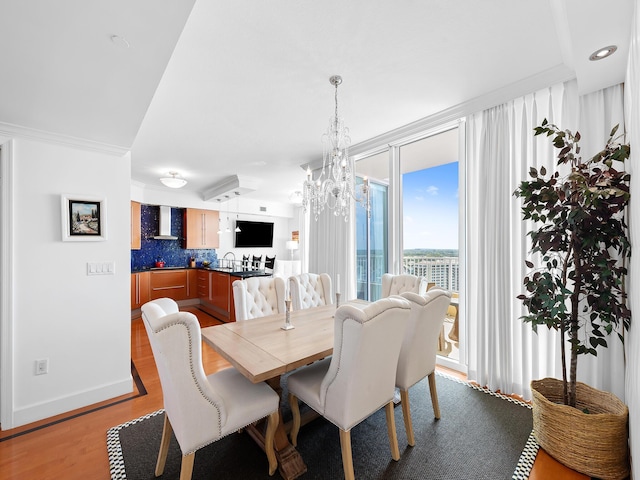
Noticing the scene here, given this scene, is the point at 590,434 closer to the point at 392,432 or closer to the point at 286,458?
the point at 392,432

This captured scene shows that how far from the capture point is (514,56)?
6.42ft

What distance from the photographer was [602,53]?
64.3 inches

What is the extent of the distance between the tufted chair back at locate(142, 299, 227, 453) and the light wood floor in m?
0.81

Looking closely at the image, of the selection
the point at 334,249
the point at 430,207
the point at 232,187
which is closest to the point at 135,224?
the point at 232,187

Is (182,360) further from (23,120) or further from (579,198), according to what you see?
(579,198)

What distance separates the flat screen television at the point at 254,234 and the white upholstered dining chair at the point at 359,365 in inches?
242

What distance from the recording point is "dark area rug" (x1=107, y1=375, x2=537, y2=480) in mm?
1644

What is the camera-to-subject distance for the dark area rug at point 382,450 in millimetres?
1644

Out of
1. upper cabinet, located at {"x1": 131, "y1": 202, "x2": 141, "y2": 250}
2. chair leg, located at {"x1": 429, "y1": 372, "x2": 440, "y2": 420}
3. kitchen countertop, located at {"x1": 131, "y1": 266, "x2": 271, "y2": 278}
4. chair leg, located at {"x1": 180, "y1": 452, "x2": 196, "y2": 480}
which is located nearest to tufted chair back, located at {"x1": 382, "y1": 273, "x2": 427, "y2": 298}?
chair leg, located at {"x1": 429, "y1": 372, "x2": 440, "y2": 420}

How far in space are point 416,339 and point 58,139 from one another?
320 centimetres

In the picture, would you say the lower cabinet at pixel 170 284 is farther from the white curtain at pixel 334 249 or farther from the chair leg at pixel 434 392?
the chair leg at pixel 434 392

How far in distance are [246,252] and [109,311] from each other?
5.07m

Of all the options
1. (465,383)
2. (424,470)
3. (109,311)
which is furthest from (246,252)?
(424,470)

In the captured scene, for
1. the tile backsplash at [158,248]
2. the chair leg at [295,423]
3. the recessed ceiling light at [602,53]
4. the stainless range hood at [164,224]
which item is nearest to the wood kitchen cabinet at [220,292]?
the tile backsplash at [158,248]
